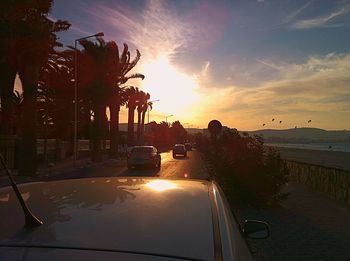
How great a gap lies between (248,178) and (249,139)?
2.16 meters

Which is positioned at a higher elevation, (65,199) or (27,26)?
(27,26)

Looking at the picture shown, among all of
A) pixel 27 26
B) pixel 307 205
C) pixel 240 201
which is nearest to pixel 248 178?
pixel 240 201

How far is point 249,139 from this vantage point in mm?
16125

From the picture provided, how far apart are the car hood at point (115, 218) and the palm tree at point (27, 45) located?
70.1 feet

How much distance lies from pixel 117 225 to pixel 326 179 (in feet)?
48.4

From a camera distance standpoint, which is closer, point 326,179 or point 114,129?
point 326,179

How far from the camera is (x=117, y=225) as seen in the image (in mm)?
2463

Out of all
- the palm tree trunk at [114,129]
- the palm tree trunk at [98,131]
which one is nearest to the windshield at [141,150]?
the palm tree trunk at [98,131]

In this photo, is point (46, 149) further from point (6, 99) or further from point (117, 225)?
point (117, 225)

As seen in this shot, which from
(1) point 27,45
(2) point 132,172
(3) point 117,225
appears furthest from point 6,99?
(3) point 117,225

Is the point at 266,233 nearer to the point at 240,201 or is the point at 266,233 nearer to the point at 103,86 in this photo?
the point at 240,201

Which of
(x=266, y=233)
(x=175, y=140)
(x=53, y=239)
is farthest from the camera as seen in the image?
(x=175, y=140)

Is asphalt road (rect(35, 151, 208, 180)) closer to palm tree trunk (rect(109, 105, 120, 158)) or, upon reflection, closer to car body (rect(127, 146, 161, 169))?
car body (rect(127, 146, 161, 169))

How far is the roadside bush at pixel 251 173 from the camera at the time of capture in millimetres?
13805
